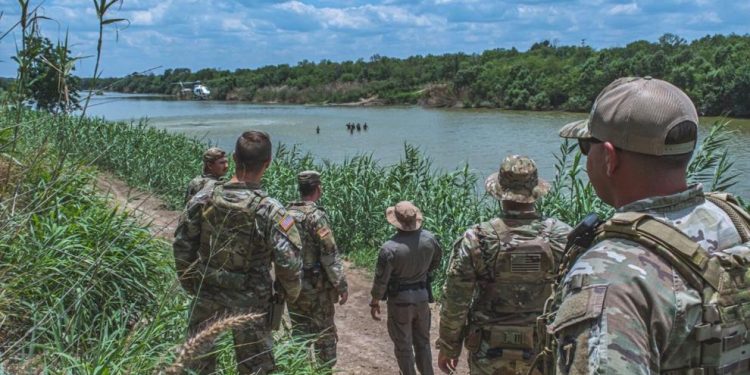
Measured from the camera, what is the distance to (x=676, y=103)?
164cm

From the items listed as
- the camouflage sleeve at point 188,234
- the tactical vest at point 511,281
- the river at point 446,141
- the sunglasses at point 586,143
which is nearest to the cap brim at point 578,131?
the sunglasses at point 586,143

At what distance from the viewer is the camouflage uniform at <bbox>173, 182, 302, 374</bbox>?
3.57 meters

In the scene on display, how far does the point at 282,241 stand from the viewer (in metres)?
3.58

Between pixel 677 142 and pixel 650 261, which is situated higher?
pixel 677 142

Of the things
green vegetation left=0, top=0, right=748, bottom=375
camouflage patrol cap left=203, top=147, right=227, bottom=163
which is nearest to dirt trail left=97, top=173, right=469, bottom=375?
green vegetation left=0, top=0, right=748, bottom=375

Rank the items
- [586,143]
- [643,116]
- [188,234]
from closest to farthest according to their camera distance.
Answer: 1. [643,116]
2. [586,143]
3. [188,234]

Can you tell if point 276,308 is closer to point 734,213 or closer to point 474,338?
point 474,338

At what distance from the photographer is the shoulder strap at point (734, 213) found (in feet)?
5.54

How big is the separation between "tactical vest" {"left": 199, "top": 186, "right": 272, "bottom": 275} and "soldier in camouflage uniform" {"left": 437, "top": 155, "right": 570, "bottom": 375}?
1.06m

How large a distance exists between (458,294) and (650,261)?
2.08 metres

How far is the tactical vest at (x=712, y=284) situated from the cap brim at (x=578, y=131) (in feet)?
1.06

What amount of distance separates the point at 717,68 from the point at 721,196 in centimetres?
5261

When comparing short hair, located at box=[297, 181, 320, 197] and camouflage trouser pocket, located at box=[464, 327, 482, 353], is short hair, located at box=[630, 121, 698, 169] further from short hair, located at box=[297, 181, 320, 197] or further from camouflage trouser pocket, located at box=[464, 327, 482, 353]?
short hair, located at box=[297, 181, 320, 197]

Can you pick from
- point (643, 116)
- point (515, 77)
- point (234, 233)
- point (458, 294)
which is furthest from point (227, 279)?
point (515, 77)
